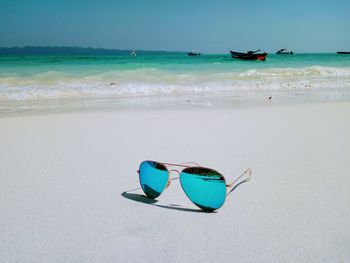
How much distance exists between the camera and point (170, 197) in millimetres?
Answer: 2789

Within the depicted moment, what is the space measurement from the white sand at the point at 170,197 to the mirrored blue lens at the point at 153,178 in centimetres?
9

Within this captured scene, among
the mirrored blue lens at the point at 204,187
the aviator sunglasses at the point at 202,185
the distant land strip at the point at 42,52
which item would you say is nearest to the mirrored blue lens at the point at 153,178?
the aviator sunglasses at the point at 202,185

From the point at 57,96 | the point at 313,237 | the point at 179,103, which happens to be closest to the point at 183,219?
the point at 313,237

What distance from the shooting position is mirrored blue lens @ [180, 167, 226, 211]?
244 cm

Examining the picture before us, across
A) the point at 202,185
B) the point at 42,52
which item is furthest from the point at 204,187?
the point at 42,52

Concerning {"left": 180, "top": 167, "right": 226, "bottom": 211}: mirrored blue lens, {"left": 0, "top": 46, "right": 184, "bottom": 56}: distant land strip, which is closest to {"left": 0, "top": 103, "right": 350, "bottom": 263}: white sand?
{"left": 180, "top": 167, "right": 226, "bottom": 211}: mirrored blue lens

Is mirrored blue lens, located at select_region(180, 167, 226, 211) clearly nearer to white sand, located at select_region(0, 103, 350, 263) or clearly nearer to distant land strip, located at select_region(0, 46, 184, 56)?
white sand, located at select_region(0, 103, 350, 263)

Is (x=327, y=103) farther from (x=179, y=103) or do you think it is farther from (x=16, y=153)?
(x=16, y=153)

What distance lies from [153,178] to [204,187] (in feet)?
A: 1.32

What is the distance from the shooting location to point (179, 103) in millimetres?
7758

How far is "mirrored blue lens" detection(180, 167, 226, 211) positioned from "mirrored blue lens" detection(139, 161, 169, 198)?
0.56 feet

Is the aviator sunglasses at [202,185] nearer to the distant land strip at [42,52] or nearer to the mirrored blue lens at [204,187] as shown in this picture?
the mirrored blue lens at [204,187]

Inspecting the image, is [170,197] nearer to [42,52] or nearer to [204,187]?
[204,187]

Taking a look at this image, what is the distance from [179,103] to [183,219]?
5.46 meters
